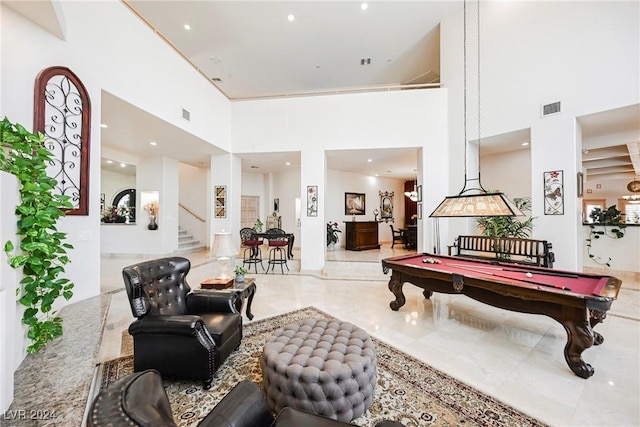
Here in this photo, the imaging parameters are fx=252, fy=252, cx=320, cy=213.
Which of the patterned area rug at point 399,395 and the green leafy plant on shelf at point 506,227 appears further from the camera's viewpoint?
the green leafy plant on shelf at point 506,227

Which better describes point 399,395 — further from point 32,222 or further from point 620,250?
point 620,250

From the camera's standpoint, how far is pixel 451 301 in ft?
13.9

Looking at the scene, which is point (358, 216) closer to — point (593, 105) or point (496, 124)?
point (496, 124)

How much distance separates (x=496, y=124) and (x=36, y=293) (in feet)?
24.1

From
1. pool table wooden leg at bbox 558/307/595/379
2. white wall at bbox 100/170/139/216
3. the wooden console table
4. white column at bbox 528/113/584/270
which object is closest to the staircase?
white wall at bbox 100/170/139/216

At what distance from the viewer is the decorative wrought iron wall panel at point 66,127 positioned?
9.26ft

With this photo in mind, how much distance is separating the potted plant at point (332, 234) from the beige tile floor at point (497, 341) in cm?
348

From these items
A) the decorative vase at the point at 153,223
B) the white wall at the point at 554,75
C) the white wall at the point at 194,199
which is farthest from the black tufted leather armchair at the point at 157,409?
the white wall at the point at 194,199

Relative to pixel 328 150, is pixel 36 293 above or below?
below

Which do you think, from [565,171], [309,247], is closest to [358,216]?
[309,247]

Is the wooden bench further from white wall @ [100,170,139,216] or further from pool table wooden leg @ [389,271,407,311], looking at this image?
white wall @ [100,170,139,216]

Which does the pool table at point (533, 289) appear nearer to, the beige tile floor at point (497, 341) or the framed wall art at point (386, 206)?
the beige tile floor at point (497, 341)

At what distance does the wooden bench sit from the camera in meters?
4.52

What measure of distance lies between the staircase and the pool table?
667 cm
